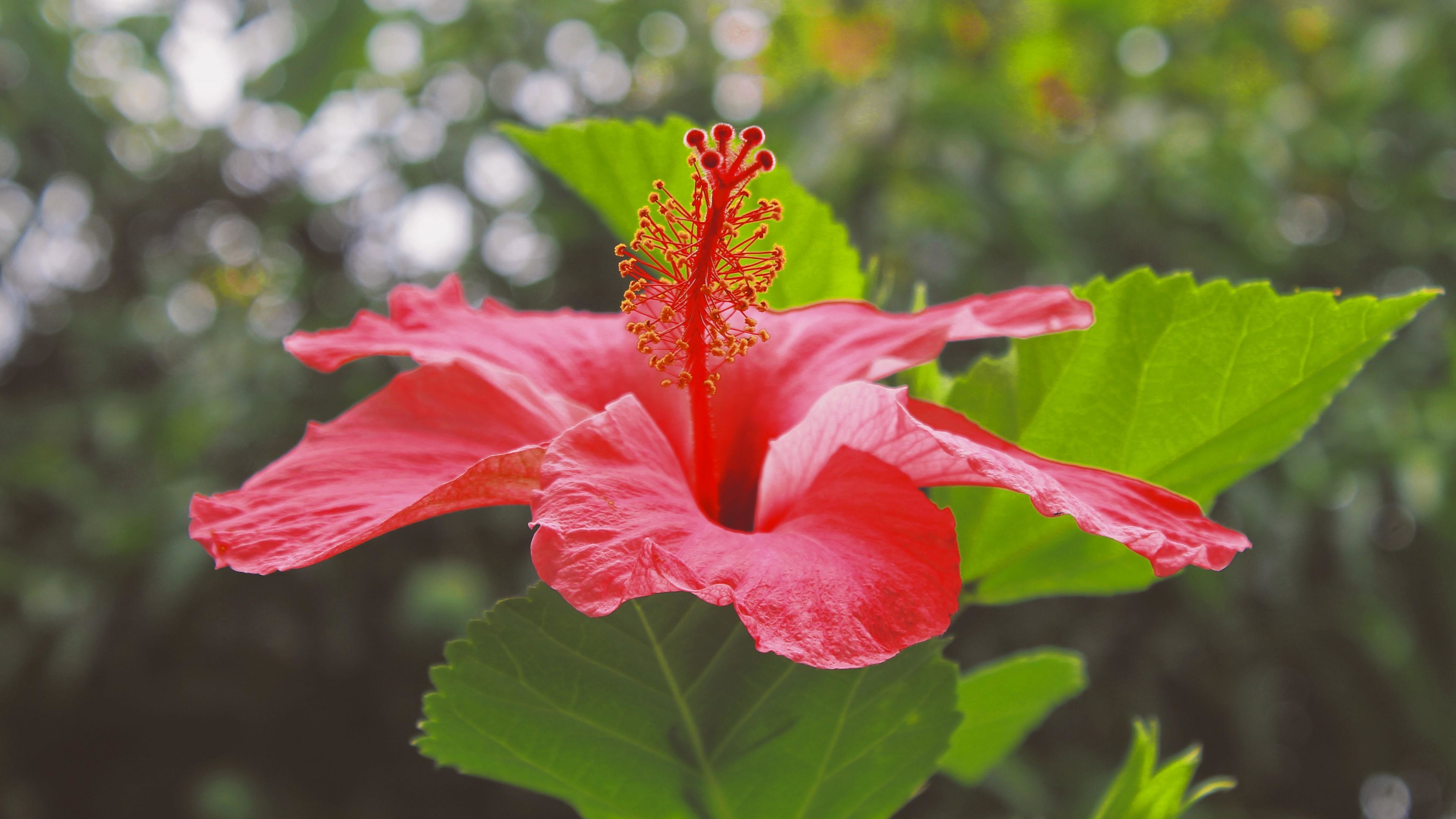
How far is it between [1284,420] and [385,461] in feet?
0.99

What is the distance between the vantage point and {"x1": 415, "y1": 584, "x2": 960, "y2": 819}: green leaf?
276 millimetres

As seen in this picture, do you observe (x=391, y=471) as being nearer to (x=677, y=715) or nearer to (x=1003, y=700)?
(x=677, y=715)

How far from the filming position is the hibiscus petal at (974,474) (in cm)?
25

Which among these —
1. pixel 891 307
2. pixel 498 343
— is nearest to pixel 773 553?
pixel 498 343

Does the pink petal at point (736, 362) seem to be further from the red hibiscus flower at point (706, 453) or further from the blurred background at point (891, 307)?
the blurred background at point (891, 307)

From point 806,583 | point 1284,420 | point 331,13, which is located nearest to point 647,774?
point 806,583

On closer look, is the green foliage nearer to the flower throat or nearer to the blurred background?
the flower throat

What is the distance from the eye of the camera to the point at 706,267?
0.36m

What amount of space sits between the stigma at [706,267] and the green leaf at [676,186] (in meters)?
0.02

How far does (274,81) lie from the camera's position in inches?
69.8

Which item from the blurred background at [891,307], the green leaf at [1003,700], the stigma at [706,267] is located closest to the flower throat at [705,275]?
the stigma at [706,267]

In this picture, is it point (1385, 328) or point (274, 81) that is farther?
point (274, 81)

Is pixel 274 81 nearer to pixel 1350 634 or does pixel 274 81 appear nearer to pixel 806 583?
pixel 806 583

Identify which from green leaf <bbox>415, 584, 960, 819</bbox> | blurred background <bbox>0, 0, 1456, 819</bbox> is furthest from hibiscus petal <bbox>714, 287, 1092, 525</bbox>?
blurred background <bbox>0, 0, 1456, 819</bbox>
